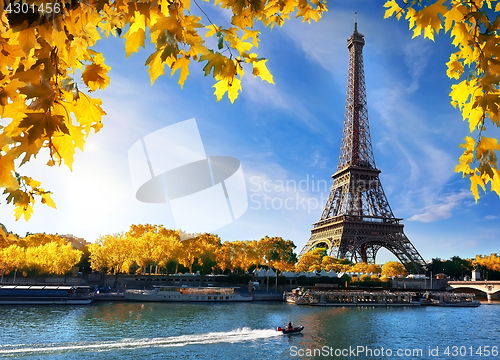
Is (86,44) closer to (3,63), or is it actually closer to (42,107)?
(3,63)

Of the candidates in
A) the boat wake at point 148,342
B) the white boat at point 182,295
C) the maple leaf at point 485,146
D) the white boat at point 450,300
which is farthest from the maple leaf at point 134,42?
the white boat at point 450,300

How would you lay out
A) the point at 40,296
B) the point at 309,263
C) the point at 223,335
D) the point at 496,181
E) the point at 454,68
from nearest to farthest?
the point at 496,181, the point at 454,68, the point at 223,335, the point at 40,296, the point at 309,263

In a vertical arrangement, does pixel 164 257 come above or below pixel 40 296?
above

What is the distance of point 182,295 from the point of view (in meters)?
45.0

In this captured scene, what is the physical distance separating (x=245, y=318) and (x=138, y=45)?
33.4 metres

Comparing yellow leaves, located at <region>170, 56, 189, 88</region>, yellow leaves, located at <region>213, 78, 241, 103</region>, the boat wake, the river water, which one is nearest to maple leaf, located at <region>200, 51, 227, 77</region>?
yellow leaves, located at <region>213, 78, 241, 103</region>

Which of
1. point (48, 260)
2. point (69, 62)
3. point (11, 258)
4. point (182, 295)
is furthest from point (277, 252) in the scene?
point (69, 62)

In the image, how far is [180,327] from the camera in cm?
2709

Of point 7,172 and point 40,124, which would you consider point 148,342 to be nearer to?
point 7,172

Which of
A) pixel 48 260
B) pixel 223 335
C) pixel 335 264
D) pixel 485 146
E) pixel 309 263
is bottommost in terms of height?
pixel 223 335

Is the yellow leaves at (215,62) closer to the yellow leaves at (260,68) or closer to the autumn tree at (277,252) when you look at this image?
the yellow leaves at (260,68)

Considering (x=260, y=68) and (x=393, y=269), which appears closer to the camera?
(x=260, y=68)

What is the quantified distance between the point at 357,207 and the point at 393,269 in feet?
52.4

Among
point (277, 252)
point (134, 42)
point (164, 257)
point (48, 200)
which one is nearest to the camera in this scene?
point (134, 42)
